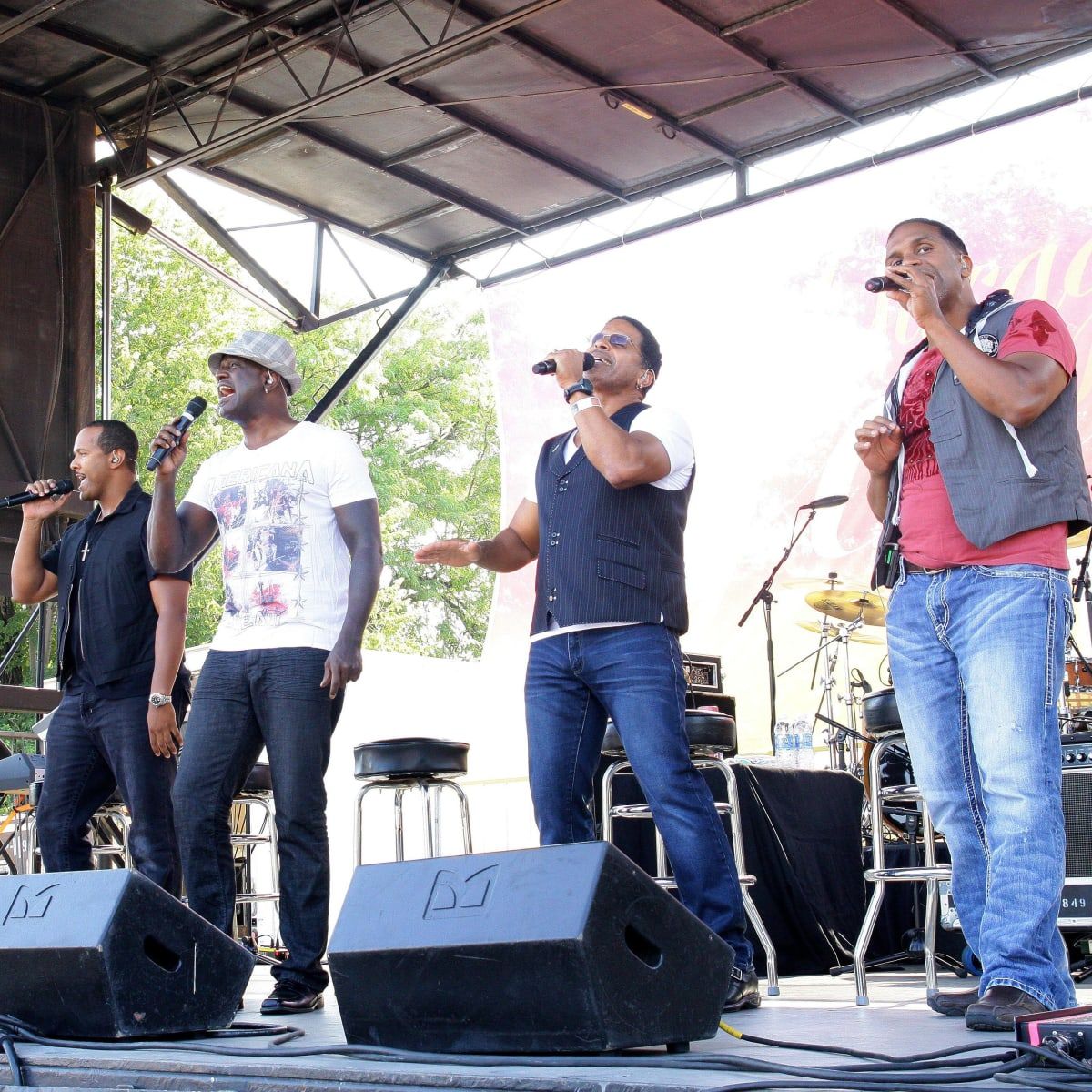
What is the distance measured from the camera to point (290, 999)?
10.7 ft

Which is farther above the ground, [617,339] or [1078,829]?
[617,339]

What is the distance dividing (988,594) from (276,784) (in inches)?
67.6

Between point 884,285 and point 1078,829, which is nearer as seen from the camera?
point 884,285

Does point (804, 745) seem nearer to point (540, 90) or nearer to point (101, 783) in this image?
point (101, 783)

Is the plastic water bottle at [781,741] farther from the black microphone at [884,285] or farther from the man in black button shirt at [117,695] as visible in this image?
the black microphone at [884,285]

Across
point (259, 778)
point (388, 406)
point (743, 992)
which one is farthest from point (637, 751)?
point (388, 406)

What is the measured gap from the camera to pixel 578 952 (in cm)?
203

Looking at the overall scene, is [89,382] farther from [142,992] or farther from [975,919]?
[975,919]

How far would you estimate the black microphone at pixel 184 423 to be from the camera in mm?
3589

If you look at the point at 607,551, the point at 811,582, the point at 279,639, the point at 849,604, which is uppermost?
the point at 811,582

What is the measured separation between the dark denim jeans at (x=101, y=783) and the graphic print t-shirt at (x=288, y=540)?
0.42 metres

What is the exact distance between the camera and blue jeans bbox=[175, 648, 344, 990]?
331cm

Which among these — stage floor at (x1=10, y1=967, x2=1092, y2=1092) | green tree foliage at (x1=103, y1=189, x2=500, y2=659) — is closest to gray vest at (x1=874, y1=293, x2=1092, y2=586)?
stage floor at (x1=10, y1=967, x2=1092, y2=1092)

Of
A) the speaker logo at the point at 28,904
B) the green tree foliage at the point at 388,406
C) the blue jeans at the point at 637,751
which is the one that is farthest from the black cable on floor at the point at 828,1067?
the green tree foliage at the point at 388,406
